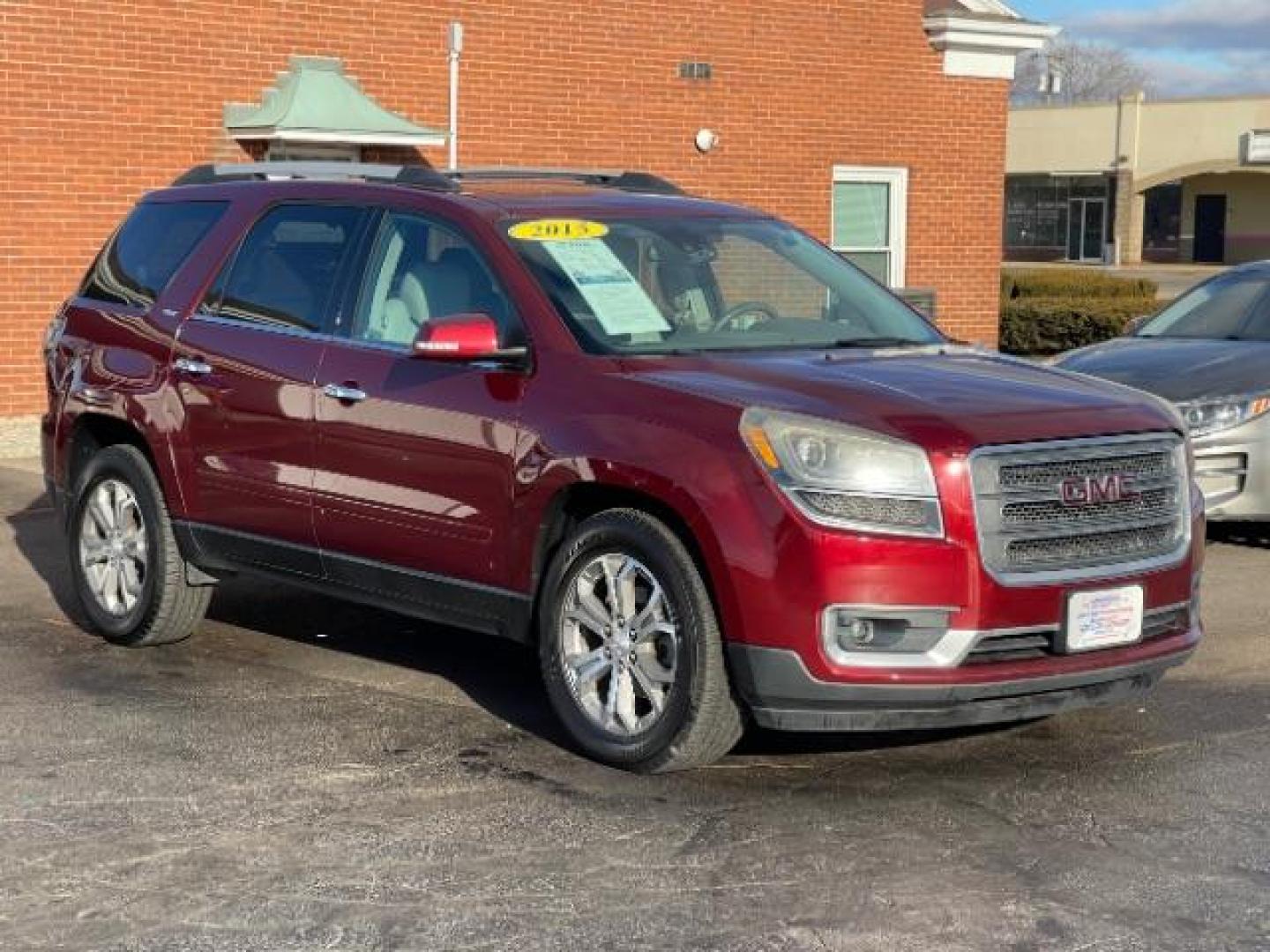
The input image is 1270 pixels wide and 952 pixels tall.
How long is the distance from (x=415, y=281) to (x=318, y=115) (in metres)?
8.49

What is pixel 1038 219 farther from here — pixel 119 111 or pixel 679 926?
pixel 679 926

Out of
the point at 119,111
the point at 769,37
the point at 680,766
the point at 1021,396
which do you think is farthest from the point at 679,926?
the point at 769,37

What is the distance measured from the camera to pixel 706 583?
18.9 ft

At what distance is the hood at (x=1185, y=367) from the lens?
32.8 feet

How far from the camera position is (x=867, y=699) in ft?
18.3

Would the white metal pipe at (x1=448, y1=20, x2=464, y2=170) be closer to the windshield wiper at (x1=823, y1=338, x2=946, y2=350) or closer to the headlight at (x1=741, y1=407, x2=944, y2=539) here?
the windshield wiper at (x1=823, y1=338, x2=946, y2=350)

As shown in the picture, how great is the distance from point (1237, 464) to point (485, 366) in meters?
5.03

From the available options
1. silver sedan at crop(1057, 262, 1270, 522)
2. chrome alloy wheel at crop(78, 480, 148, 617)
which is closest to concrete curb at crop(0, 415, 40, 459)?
chrome alloy wheel at crop(78, 480, 148, 617)

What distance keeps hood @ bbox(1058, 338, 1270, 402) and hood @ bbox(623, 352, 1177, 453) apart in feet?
12.5

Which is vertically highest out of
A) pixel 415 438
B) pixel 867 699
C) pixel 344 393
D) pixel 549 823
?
pixel 344 393

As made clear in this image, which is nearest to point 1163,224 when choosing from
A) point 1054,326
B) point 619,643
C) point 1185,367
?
point 1054,326

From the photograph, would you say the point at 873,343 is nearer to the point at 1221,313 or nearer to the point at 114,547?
the point at 114,547

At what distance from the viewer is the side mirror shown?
Answer: 624 cm

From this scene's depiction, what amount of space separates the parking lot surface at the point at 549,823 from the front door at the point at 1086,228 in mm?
58714
